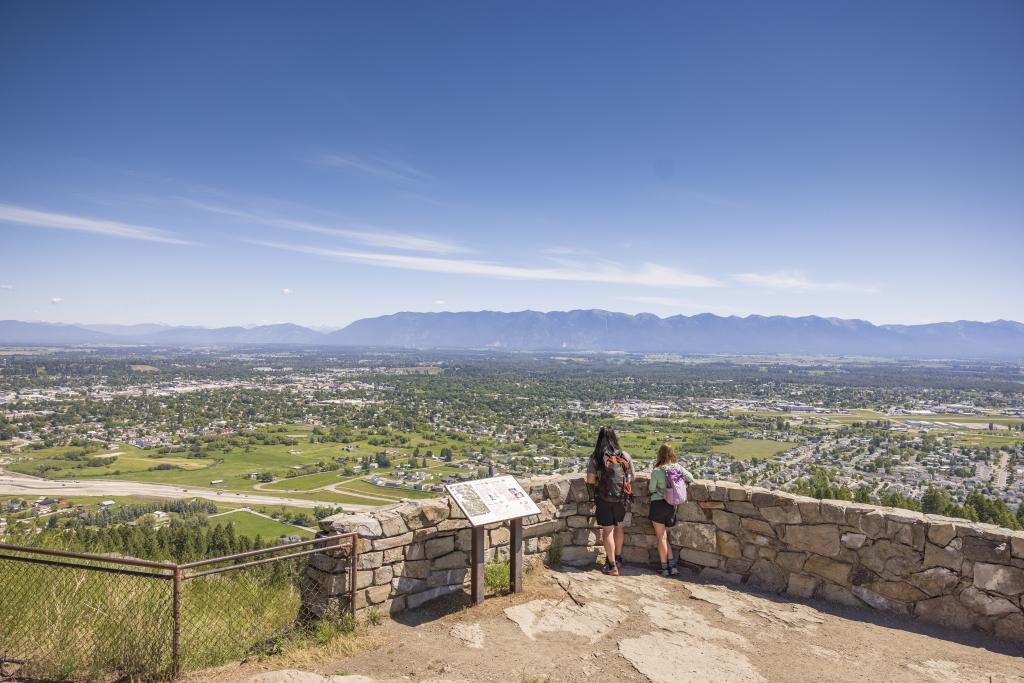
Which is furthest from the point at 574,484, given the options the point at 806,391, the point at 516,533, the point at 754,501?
the point at 806,391

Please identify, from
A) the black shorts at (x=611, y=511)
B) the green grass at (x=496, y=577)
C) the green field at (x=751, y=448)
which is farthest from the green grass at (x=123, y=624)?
the green field at (x=751, y=448)

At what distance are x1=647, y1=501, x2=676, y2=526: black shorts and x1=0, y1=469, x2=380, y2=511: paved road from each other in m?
27.7

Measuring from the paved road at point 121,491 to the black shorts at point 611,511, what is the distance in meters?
27.5

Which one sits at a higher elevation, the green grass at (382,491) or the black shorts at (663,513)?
the black shorts at (663,513)

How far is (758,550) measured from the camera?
7.40m

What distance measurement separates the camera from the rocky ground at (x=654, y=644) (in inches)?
203

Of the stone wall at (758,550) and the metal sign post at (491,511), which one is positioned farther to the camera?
the metal sign post at (491,511)

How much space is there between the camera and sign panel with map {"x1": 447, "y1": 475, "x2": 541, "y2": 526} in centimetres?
625

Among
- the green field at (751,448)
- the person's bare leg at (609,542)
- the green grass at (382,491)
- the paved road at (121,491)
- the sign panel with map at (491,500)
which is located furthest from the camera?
the green field at (751,448)

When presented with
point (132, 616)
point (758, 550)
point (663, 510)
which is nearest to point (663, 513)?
point (663, 510)

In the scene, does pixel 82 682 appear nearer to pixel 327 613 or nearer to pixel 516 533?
pixel 327 613

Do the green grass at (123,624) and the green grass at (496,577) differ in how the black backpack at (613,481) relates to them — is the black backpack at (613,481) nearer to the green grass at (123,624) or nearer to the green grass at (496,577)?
the green grass at (496,577)

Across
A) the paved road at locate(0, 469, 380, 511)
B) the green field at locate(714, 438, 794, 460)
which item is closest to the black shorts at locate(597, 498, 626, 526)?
the paved road at locate(0, 469, 380, 511)

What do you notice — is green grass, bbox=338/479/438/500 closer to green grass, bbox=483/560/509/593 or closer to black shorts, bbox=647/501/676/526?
green grass, bbox=483/560/509/593
